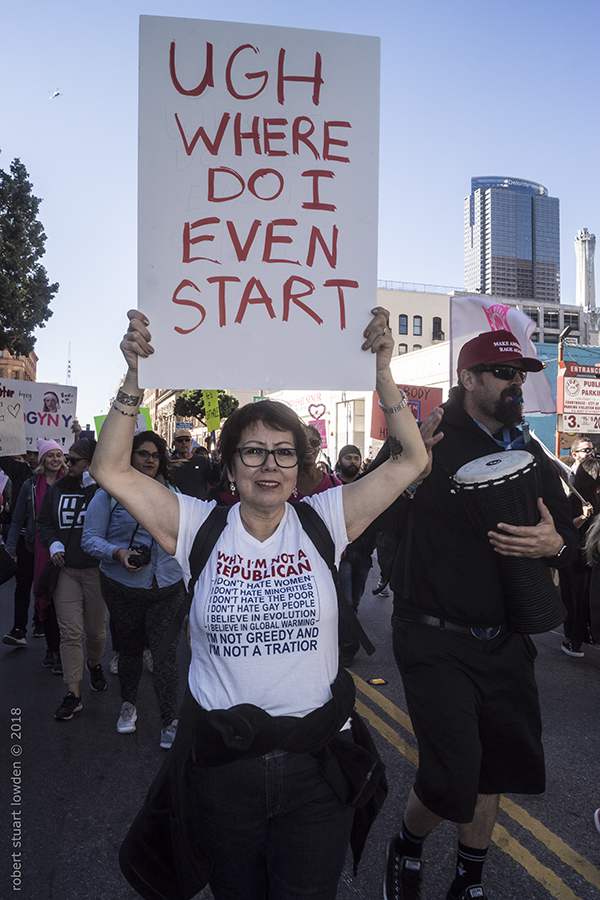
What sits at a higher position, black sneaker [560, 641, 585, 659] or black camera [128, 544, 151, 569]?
black camera [128, 544, 151, 569]

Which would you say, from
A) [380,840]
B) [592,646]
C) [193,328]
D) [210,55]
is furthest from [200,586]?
[592,646]

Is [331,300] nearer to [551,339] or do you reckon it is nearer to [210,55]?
[210,55]

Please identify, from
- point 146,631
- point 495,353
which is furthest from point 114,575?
point 495,353

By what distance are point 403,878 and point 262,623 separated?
1.57 meters

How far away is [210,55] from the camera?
2311 millimetres

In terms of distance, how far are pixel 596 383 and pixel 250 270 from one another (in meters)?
16.2

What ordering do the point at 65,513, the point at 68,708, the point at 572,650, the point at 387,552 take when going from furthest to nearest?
the point at 572,650, the point at 65,513, the point at 68,708, the point at 387,552

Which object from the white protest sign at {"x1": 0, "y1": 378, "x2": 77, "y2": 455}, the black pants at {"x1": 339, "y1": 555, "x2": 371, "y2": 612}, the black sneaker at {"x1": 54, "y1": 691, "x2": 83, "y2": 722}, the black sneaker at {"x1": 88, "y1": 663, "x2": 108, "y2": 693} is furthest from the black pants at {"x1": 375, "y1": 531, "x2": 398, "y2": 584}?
the white protest sign at {"x1": 0, "y1": 378, "x2": 77, "y2": 455}

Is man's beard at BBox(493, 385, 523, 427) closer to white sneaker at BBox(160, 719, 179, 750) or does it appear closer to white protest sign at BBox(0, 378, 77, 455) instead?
white sneaker at BBox(160, 719, 179, 750)

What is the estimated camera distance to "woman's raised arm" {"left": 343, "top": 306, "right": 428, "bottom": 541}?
89.1 inches

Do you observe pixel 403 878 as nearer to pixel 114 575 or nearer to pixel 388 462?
pixel 388 462

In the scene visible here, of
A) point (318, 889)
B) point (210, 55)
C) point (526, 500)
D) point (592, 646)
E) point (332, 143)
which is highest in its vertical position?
point (210, 55)

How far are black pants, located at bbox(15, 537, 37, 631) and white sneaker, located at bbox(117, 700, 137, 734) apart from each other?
2719 millimetres

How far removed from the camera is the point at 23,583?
733 cm
